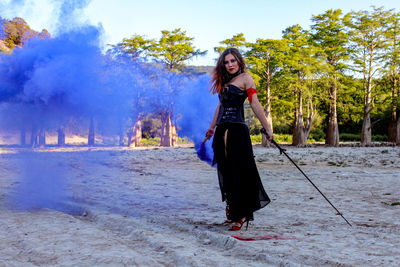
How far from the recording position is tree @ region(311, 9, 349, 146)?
104ft

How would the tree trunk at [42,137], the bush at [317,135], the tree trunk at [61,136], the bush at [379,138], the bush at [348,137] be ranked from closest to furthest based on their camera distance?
the tree trunk at [42,137], the tree trunk at [61,136], the bush at [379,138], the bush at [348,137], the bush at [317,135]

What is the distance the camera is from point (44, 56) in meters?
5.39

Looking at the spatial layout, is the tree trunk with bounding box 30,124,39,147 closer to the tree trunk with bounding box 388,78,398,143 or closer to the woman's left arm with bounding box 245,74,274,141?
the woman's left arm with bounding box 245,74,274,141

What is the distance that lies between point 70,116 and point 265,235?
330 cm

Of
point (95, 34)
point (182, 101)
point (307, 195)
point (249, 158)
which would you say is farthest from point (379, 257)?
point (182, 101)

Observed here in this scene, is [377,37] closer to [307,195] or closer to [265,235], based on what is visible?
[307,195]

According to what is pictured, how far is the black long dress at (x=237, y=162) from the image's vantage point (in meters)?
4.43

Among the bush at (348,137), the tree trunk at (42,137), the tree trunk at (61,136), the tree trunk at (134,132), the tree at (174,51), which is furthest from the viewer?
Result: the bush at (348,137)

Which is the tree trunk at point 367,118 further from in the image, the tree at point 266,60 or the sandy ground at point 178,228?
the sandy ground at point 178,228

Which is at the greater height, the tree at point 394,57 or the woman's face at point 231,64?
the tree at point 394,57

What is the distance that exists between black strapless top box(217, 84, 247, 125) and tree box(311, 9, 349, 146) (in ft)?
94.1

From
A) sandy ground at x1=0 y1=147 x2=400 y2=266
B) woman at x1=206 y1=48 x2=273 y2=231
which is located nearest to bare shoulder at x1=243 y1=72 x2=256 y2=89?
woman at x1=206 y1=48 x2=273 y2=231

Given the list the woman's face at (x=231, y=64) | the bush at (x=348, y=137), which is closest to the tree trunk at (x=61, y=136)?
the woman's face at (x=231, y=64)

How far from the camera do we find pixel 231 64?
4.65m
